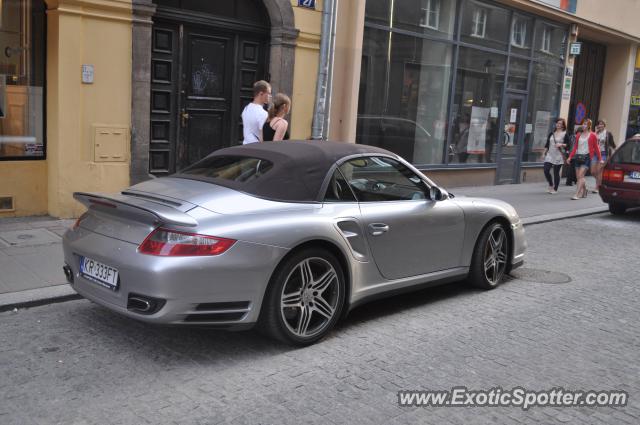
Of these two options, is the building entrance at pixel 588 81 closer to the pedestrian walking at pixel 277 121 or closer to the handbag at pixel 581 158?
the handbag at pixel 581 158

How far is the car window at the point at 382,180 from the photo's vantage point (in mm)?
5445

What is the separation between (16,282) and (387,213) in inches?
134

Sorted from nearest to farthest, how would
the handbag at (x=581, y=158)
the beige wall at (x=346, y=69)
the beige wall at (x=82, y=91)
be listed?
the beige wall at (x=82, y=91) < the beige wall at (x=346, y=69) < the handbag at (x=581, y=158)

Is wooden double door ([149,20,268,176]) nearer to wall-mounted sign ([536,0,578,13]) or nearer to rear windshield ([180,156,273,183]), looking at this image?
rear windshield ([180,156,273,183])

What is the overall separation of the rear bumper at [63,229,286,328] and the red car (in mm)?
9891

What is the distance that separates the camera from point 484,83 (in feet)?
52.3

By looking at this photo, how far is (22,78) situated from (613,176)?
10297mm

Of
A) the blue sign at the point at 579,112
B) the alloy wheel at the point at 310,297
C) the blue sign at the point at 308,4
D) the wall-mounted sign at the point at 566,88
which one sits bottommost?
the alloy wheel at the point at 310,297

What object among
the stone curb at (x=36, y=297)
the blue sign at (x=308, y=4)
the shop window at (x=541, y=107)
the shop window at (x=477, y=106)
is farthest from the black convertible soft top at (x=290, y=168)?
the shop window at (x=541, y=107)

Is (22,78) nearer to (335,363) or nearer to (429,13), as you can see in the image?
(335,363)

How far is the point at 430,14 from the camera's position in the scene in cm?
1395

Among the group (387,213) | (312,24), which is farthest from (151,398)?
(312,24)

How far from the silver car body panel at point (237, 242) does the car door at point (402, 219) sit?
12mm

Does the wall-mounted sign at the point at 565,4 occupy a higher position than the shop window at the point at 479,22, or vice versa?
the wall-mounted sign at the point at 565,4
